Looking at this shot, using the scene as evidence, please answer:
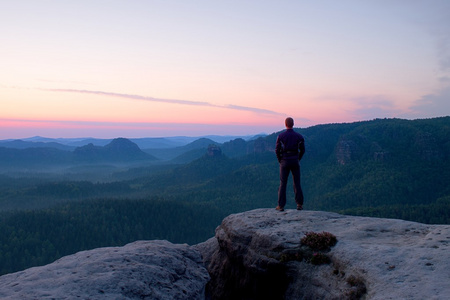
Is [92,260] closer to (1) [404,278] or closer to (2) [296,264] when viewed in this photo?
(2) [296,264]

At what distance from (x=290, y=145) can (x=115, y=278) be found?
37.8 feet

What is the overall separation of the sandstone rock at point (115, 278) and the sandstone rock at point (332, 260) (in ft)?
7.19

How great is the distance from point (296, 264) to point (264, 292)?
9.56 ft

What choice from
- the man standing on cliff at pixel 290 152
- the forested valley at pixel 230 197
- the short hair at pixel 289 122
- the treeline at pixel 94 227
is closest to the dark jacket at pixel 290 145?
the man standing on cliff at pixel 290 152

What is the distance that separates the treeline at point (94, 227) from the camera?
82500 mm

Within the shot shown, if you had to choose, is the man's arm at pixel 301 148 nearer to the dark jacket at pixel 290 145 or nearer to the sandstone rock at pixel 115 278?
the dark jacket at pixel 290 145

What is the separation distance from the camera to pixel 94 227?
94125 millimetres

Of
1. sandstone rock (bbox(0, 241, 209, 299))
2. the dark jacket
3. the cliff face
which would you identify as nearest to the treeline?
sandstone rock (bbox(0, 241, 209, 299))

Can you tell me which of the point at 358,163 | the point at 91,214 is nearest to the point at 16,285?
the point at 91,214

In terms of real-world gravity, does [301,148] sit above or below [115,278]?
above

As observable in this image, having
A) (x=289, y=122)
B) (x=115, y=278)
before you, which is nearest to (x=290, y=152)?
(x=289, y=122)

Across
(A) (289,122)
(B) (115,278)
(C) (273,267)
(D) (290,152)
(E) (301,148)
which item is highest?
(A) (289,122)

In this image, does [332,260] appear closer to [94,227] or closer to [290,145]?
[290,145]

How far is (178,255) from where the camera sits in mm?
17781
